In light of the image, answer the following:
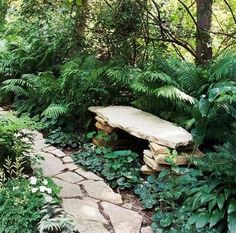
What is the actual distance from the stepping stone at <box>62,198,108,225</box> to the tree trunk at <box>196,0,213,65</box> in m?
3.82

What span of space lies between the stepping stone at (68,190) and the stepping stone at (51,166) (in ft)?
0.65

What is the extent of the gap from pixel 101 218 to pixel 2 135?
4.42 feet

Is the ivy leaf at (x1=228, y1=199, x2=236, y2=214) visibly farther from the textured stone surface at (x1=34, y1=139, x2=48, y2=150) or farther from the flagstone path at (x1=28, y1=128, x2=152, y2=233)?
the textured stone surface at (x1=34, y1=139, x2=48, y2=150)

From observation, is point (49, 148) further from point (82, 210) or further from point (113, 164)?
point (82, 210)

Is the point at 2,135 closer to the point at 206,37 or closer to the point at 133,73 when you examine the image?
the point at 133,73

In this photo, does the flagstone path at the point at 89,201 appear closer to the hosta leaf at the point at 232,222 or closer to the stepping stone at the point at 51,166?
the stepping stone at the point at 51,166

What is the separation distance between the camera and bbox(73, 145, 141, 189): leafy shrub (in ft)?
13.3

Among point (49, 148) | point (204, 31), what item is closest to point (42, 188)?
point (49, 148)

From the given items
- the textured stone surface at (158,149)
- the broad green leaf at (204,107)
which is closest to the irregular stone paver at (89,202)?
the textured stone surface at (158,149)

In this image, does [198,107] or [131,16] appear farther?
[131,16]

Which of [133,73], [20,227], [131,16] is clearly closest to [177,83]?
[133,73]

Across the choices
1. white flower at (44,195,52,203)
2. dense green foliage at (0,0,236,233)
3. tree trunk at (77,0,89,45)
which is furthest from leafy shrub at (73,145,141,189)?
tree trunk at (77,0,89,45)

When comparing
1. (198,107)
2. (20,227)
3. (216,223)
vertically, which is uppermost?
(198,107)

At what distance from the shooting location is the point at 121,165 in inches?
166
